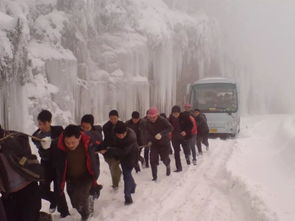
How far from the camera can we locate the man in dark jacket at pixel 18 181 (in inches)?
119

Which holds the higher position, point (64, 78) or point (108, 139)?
point (64, 78)

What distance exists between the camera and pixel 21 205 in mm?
3422

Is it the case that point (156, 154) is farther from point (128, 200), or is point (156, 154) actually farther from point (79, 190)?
point (79, 190)

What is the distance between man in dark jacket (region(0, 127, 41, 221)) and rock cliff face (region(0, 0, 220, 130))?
5652 mm

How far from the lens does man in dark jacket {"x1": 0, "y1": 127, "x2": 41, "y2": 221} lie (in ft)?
9.90

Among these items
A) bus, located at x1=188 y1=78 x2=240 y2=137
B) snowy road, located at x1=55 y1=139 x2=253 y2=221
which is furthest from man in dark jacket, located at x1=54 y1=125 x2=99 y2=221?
bus, located at x1=188 y1=78 x2=240 y2=137

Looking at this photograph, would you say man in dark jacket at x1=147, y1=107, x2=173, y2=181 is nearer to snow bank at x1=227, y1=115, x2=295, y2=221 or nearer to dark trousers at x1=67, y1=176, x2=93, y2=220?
snow bank at x1=227, y1=115, x2=295, y2=221

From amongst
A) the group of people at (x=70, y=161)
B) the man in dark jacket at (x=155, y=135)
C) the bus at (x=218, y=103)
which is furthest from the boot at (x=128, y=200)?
the bus at (x=218, y=103)

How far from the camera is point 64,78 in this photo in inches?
447

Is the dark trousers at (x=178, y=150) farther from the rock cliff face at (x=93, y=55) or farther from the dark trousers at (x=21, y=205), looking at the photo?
the dark trousers at (x=21, y=205)

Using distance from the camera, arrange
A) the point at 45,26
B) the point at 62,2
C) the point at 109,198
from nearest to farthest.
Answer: the point at 109,198
the point at 45,26
the point at 62,2

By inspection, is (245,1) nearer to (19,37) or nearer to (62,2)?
(62,2)

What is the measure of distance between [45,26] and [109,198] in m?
7.32

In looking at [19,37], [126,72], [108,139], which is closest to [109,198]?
[108,139]
